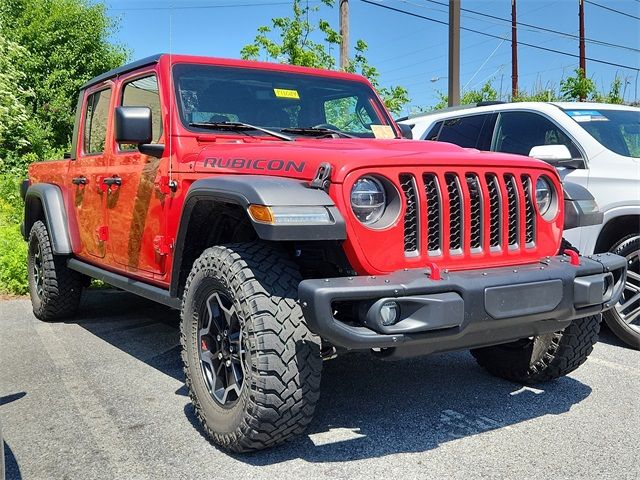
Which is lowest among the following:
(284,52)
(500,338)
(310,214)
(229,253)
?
(500,338)

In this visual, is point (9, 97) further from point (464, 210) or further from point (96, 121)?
point (464, 210)

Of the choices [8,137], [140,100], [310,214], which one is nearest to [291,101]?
[140,100]

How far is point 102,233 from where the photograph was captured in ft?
15.4

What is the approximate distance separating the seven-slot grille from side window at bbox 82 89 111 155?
9.49 feet

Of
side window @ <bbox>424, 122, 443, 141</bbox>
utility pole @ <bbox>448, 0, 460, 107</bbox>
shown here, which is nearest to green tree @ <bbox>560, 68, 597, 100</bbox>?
utility pole @ <bbox>448, 0, 460, 107</bbox>

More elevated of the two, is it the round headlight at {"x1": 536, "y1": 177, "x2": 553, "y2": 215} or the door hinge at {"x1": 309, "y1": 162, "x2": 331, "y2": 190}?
the door hinge at {"x1": 309, "y1": 162, "x2": 331, "y2": 190}

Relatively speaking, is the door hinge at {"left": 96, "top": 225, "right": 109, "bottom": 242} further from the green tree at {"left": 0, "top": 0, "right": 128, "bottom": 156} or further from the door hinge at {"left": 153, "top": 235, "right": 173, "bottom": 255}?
the green tree at {"left": 0, "top": 0, "right": 128, "bottom": 156}

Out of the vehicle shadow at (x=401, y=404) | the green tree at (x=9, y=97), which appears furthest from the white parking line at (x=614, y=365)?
the green tree at (x=9, y=97)

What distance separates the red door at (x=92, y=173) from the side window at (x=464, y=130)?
311cm

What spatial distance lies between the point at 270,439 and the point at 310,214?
102 cm

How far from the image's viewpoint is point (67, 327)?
5.66 m

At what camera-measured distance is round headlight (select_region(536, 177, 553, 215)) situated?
3367 millimetres

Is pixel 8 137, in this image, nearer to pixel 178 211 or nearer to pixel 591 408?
pixel 178 211

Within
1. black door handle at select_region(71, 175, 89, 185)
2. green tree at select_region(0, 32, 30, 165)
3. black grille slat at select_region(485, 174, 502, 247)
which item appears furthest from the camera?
green tree at select_region(0, 32, 30, 165)
